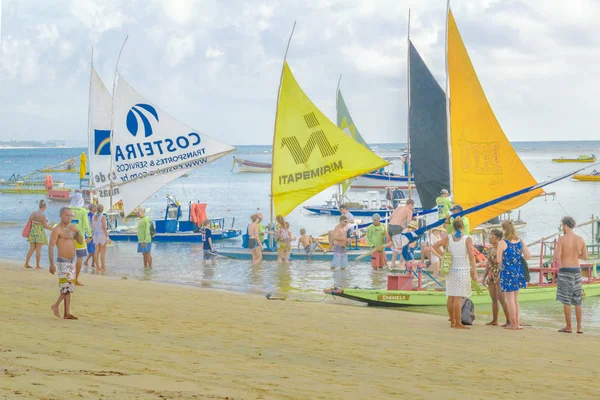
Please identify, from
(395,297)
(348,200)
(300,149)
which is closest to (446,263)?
(395,297)

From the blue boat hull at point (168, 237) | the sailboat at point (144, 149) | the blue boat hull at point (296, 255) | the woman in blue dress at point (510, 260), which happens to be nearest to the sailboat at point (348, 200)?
the blue boat hull at point (296, 255)

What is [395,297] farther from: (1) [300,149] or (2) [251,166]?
(2) [251,166]

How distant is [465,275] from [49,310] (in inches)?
222

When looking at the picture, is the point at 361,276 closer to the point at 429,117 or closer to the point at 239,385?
the point at 429,117

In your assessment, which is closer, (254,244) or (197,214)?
(254,244)

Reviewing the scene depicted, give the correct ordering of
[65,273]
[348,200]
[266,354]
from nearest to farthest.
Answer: [266,354] < [65,273] < [348,200]

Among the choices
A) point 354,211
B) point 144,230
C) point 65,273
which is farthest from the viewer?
point 354,211

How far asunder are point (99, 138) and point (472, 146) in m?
15.6

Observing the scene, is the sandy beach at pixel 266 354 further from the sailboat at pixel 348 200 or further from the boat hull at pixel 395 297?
the sailboat at pixel 348 200

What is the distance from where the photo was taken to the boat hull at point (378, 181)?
63812mm

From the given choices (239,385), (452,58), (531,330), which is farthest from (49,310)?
(452,58)

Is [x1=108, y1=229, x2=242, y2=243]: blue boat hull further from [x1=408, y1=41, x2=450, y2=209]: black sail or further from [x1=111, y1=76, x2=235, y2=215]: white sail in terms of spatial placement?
[x1=408, y1=41, x2=450, y2=209]: black sail

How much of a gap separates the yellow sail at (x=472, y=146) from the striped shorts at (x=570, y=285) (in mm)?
5936

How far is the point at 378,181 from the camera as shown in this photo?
67.9 metres
